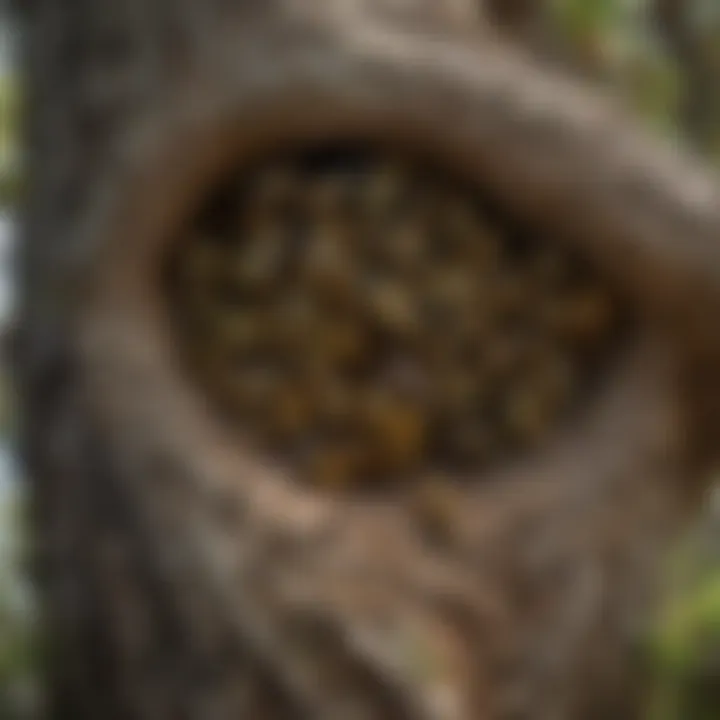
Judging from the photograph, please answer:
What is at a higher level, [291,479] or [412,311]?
[412,311]

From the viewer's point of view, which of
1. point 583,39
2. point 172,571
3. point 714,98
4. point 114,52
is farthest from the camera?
point 714,98

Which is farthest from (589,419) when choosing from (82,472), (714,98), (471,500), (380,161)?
(714,98)

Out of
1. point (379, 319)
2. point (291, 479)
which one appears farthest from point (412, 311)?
point (291, 479)

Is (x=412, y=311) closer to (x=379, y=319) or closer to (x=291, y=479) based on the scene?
(x=379, y=319)

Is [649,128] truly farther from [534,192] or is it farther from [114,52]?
[114,52]
